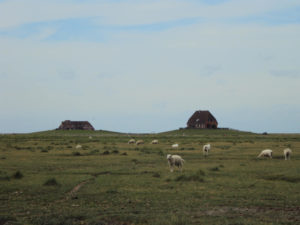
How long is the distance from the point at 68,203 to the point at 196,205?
18.9 ft

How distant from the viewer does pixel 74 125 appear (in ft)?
473

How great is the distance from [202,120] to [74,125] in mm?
47824

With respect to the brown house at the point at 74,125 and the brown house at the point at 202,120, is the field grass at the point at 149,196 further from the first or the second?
the brown house at the point at 74,125

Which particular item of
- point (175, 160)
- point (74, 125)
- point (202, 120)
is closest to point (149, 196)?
point (175, 160)

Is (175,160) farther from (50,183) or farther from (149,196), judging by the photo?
(149,196)

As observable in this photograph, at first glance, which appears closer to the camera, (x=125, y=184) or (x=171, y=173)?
(x=125, y=184)

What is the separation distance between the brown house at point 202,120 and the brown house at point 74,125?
39.7 m

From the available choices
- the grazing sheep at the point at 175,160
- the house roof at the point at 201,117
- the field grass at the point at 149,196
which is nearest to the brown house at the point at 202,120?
the house roof at the point at 201,117

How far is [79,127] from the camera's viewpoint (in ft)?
473

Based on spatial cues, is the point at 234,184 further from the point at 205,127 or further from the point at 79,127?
the point at 79,127

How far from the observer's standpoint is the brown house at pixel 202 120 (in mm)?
123438

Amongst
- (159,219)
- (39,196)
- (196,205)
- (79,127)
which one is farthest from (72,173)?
(79,127)

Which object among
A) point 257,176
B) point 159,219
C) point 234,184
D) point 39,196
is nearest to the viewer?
point 159,219

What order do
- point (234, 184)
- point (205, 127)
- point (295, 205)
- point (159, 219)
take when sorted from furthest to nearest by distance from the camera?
1. point (205, 127)
2. point (234, 184)
3. point (295, 205)
4. point (159, 219)
